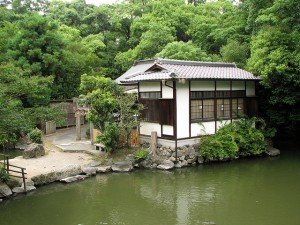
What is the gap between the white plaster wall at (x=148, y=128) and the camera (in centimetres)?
1655

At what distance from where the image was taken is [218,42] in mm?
27469

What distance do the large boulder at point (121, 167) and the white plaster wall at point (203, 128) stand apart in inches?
149

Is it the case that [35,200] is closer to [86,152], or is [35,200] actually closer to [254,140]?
[86,152]

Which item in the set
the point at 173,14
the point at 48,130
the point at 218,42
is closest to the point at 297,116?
the point at 218,42

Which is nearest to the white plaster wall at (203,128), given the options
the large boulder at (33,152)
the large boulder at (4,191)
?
the large boulder at (33,152)

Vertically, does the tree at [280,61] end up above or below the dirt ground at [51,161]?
above

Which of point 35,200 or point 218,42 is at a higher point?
point 218,42

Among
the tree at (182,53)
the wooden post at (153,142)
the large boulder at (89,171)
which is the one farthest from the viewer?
the tree at (182,53)

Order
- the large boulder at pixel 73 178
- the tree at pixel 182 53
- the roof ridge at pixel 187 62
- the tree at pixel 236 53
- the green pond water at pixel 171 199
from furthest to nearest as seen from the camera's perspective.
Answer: the tree at pixel 182 53 < the tree at pixel 236 53 < the roof ridge at pixel 187 62 < the large boulder at pixel 73 178 < the green pond water at pixel 171 199

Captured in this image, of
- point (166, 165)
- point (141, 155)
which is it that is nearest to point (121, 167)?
point (141, 155)

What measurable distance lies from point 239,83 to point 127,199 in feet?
34.4

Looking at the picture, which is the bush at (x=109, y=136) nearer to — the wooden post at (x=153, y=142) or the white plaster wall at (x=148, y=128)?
the wooden post at (x=153, y=142)

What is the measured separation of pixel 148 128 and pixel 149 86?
2.32 meters

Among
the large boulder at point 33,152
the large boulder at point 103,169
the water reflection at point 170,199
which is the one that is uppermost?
the large boulder at point 33,152
